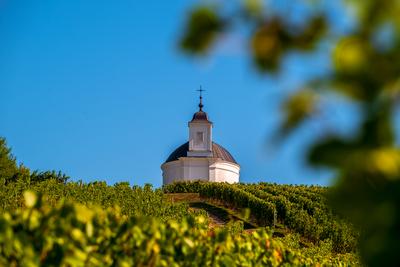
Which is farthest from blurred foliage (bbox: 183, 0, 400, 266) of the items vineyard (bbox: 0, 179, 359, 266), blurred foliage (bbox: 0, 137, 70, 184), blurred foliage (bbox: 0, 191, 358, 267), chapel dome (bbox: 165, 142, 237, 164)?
chapel dome (bbox: 165, 142, 237, 164)

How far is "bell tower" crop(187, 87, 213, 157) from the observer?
1802 inches

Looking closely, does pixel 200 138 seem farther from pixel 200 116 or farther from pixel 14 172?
pixel 14 172

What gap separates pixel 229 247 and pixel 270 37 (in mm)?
3143

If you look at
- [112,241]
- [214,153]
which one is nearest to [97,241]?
[112,241]

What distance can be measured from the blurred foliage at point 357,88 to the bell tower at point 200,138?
43940 millimetres

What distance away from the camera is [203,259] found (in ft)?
14.0

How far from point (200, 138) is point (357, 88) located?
44.7 m

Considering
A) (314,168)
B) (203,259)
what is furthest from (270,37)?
(203,259)

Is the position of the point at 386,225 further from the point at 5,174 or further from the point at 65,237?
the point at 5,174

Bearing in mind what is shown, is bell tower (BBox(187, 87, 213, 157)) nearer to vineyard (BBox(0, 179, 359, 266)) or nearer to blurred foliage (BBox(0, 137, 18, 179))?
blurred foliage (BBox(0, 137, 18, 179))

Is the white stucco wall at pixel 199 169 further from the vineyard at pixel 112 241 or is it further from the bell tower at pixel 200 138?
the vineyard at pixel 112 241

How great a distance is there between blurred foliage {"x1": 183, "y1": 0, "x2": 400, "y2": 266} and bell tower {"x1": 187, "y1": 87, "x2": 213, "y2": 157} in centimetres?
4394

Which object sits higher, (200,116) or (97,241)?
(200,116)

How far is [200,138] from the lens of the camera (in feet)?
152
